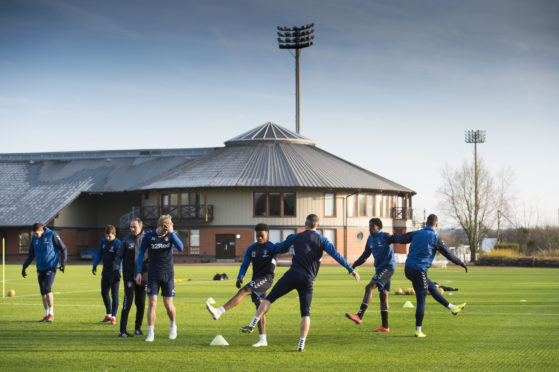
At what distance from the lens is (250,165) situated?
68.2 m

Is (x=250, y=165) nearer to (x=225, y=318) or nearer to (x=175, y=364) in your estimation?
(x=225, y=318)

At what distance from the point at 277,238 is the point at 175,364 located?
55309mm

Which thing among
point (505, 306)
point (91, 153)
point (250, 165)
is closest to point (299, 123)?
point (250, 165)

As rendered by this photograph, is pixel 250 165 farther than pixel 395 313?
Yes

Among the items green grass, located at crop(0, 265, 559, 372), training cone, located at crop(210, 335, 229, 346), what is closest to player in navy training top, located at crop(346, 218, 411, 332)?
green grass, located at crop(0, 265, 559, 372)

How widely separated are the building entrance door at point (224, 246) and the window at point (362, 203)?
1275 cm

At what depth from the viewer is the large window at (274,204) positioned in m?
66.0

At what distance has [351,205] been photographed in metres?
68.9

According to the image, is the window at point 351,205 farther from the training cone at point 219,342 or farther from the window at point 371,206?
the training cone at point 219,342

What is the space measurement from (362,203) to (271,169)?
956 centimetres

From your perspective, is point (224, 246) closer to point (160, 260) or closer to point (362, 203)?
point (362, 203)

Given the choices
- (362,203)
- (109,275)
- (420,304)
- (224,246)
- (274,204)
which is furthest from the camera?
(362,203)

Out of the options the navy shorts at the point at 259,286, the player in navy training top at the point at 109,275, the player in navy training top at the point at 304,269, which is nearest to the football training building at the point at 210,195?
the player in navy training top at the point at 109,275

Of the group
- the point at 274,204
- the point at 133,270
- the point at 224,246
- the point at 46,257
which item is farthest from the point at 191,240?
the point at 133,270
